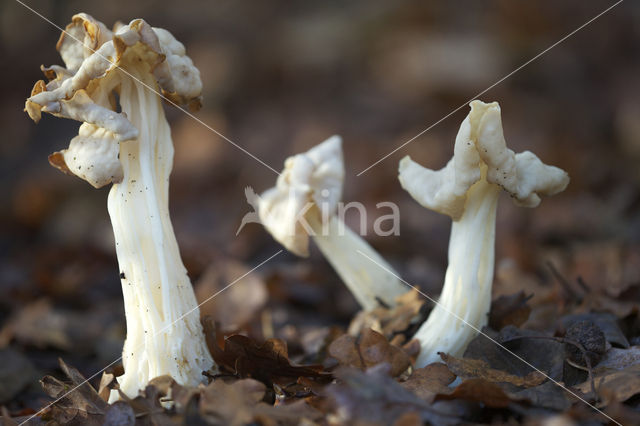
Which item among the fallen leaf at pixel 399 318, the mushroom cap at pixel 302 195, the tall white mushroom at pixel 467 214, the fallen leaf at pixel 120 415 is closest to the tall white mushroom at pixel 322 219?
the mushroom cap at pixel 302 195

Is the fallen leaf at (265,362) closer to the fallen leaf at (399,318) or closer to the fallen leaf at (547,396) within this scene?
the fallen leaf at (399,318)

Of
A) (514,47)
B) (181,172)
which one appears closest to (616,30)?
(514,47)

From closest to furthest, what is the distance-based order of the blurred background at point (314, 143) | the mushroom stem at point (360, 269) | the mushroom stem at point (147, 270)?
1. the mushroom stem at point (147, 270)
2. the mushroom stem at point (360, 269)
3. the blurred background at point (314, 143)

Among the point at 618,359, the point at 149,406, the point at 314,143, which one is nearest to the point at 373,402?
the point at 149,406

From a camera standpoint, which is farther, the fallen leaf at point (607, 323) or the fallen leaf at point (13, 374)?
the fallen leaf at point (13, 374)

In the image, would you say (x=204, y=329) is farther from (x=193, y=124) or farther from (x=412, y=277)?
(x=193, y=124)

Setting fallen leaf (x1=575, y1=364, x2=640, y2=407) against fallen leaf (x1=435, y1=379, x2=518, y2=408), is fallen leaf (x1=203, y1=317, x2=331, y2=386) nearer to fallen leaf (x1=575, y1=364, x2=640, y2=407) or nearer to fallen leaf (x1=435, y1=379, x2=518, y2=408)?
fallen leaf (x1=435, y1=379, x2=518, y2=408)

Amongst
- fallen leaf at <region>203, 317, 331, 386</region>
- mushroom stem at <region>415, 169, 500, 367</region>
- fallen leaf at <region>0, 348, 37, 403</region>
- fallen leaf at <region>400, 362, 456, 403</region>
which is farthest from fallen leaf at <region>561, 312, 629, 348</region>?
fallen leaf at <region>0, 348, 37, 403</region>

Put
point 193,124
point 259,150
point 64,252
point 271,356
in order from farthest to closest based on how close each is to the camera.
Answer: point 193,124, point 259,150, point 64,252, point 271,356
